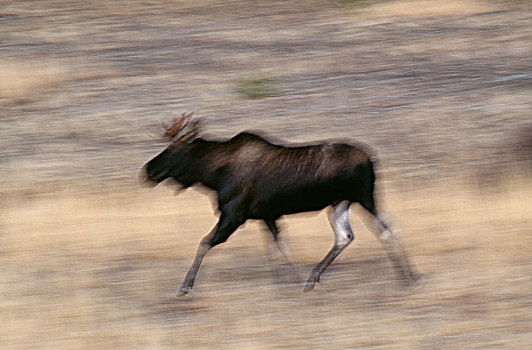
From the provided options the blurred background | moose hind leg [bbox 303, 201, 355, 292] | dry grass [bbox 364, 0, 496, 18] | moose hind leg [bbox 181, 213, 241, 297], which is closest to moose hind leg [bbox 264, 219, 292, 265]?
the blurred background

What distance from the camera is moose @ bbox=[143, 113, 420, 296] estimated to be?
26.3 feet

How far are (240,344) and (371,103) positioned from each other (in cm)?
944

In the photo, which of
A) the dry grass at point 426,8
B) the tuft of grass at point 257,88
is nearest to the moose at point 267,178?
the tuft of grass at point 257,88

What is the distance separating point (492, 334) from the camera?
7.45 meters

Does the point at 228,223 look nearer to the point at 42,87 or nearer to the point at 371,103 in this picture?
the point at 371,103

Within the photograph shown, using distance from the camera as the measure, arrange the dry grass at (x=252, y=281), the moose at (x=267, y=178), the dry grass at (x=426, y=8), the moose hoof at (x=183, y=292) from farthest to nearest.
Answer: the dry grass at (x=426, y=8) < the moose hoof at (x=183, y=292) < the moose at (x=267, y=178) < the dry grass at (x=252, y=281)

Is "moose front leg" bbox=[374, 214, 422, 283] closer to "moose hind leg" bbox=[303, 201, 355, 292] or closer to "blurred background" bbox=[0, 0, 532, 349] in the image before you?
"blurred background" bbox=[0, 0, 532, 349]

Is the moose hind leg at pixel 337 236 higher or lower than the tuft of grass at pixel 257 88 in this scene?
higher

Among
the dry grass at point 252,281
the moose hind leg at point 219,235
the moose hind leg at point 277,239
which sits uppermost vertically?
the moose hind leg at point 219,235

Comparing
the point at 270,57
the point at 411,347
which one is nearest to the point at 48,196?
the point at 411,347

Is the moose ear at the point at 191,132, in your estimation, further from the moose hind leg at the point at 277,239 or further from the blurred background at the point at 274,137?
the blurred background at the point at 274,137

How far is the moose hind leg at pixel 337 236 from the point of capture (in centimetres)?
830

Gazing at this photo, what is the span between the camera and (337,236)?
834 cm

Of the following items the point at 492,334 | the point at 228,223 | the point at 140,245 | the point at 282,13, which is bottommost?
the point at 282,13
